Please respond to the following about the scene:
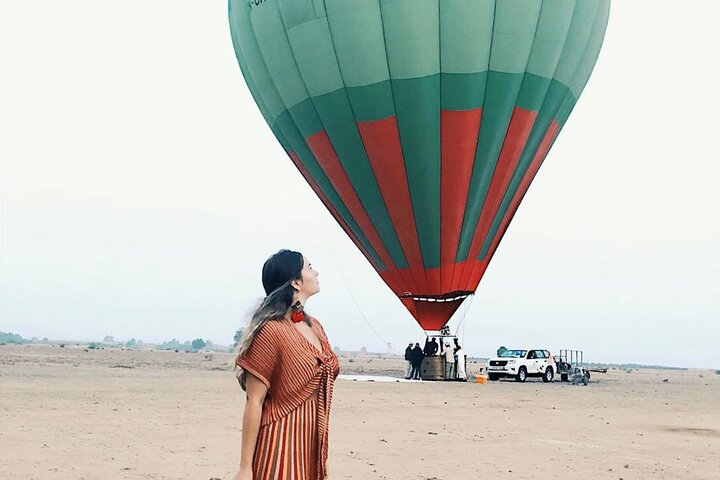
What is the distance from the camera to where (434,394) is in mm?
19922

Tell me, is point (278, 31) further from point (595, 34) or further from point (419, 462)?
point (419, 462)

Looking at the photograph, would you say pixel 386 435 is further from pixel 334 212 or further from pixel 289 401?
pixel 334 212

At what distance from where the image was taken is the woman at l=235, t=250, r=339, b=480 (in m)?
3.22

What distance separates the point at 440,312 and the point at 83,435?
517 inches

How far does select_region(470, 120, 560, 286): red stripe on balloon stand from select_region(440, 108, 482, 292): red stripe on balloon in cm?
130

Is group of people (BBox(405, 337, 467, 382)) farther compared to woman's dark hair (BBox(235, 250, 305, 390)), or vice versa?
group of people (BBox(405, 337, 467, 382))

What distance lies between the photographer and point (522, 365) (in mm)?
29406

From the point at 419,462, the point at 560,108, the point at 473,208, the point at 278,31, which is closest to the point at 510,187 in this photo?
the point at 473,208

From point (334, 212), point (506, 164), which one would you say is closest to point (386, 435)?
point (506, 164)

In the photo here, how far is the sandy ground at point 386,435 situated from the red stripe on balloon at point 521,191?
384 cm

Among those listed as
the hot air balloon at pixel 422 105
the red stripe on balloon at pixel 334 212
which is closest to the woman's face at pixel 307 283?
the hot air balloon at pixel 422 105

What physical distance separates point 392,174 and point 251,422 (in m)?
17.1

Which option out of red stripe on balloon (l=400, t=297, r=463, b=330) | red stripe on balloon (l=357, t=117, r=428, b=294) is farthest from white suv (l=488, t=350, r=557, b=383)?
red stripe on balloon (l=357, t=117, r=428, b=294)

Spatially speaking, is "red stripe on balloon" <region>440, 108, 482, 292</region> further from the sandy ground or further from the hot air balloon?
the sandy ground
